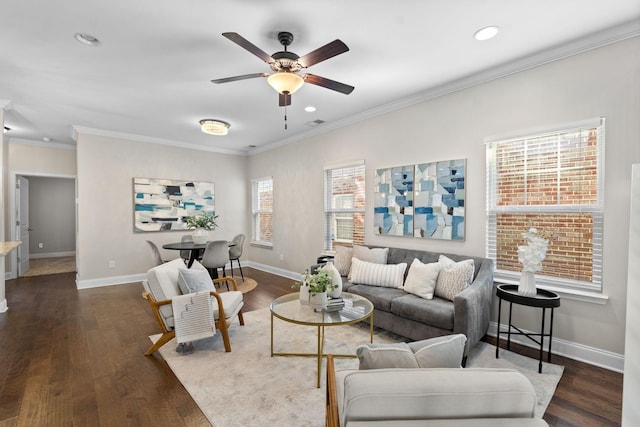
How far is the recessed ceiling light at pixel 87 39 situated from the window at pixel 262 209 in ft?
13.5

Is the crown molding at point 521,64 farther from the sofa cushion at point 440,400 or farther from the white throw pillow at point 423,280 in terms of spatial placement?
the sofa cushion at point 440,400

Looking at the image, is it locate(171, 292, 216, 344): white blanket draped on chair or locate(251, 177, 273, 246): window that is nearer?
locate(171, 292, 216, 344): white blanket draped on chair

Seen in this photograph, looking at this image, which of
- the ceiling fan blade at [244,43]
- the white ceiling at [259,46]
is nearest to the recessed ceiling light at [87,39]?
the white ceiling at [259,46]

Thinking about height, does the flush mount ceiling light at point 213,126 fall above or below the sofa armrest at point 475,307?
above

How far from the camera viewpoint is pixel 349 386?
1.02 metres

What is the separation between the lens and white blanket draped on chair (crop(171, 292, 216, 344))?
271 centimetres

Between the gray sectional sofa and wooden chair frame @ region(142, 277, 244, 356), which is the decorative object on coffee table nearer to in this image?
the gray sectional sofa

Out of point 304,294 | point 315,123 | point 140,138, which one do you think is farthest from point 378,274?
point 140,138

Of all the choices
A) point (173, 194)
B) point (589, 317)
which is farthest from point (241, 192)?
point (589, 317)

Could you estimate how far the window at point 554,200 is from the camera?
2.65 m

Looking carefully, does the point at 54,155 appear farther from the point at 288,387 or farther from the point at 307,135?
the point at 288,387

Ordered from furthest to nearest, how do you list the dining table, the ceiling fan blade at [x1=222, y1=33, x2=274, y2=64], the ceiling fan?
the dining table
the ceiling fan
the ceiling fan blade at [x1=222, y1=33, x2=274, y2=64]

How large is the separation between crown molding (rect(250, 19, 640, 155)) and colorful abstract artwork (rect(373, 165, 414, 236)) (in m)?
0.87

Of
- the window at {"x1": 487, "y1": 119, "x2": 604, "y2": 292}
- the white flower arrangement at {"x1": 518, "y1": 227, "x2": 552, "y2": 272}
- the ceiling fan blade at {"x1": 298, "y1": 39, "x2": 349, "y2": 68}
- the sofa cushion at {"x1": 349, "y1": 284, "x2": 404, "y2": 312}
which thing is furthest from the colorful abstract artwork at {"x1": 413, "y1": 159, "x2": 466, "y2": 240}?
the ceiling fan blade at {"x1": 298, "y1": 39, "x2": 349, "y2": 68}
